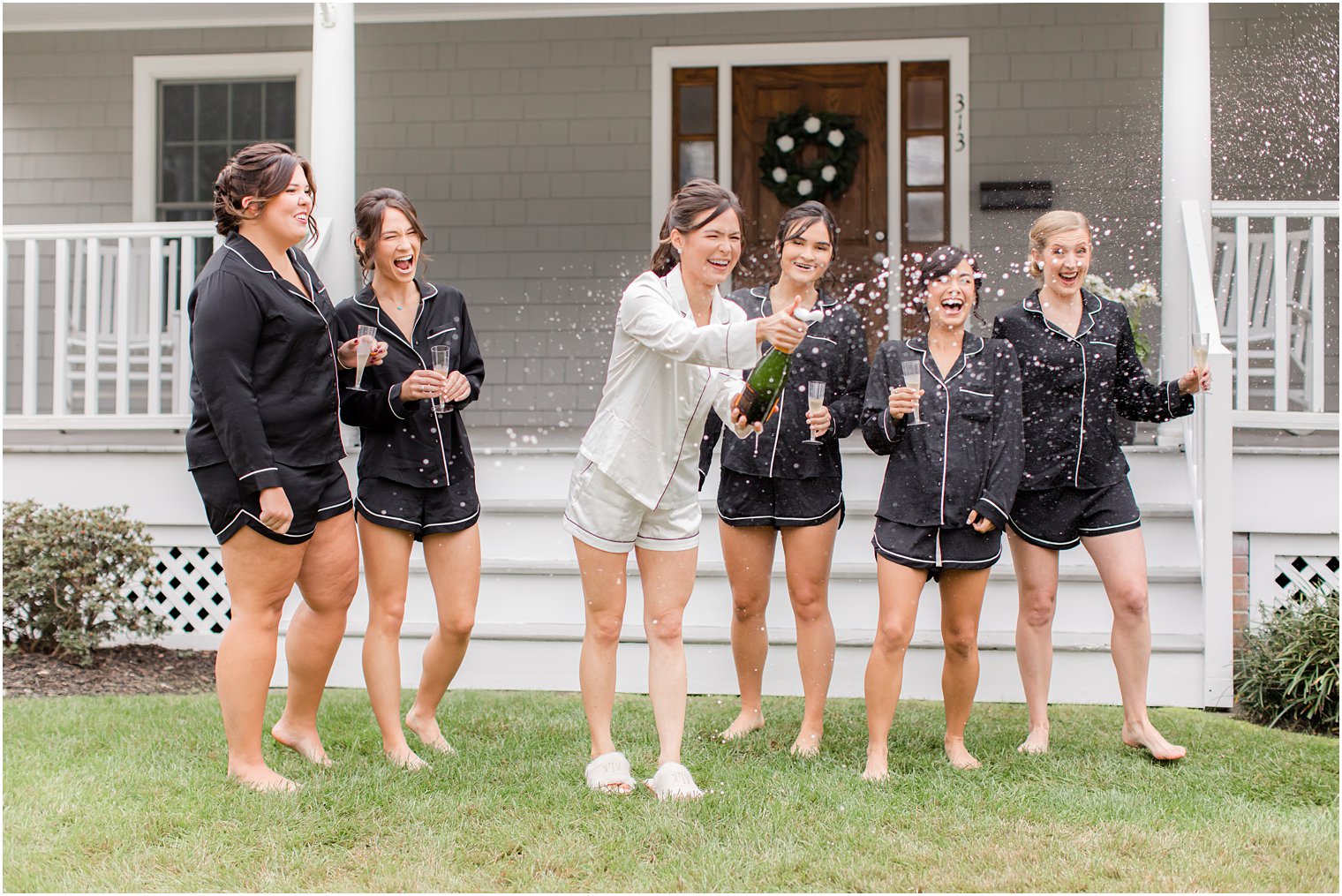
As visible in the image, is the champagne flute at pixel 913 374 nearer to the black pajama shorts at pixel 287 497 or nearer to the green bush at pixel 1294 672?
the black pajama shorts at pixel 287 497

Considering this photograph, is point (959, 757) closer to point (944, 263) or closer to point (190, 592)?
point (944, 263)

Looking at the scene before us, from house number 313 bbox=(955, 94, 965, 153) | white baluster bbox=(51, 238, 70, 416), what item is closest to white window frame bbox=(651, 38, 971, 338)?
house number 313 bbox=(955, 94, 965, 153)

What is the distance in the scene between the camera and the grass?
9.78ft

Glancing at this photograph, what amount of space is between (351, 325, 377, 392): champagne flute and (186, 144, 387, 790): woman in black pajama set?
8cm

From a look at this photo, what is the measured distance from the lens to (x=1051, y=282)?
4.25 metres

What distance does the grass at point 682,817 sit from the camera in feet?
9.78

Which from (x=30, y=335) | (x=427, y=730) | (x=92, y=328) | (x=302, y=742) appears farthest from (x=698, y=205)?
(x=30, y=335)

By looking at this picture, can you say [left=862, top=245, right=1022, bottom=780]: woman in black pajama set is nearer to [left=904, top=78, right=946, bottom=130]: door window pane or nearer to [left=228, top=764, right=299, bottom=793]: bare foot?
[left=228, top=764, right=299, bottom=793]: bare foot

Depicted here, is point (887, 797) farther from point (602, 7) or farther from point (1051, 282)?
point (602, 7)

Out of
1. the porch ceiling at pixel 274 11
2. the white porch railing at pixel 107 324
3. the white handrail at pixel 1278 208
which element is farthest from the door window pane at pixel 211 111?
the white handrail at pixel 1278 208

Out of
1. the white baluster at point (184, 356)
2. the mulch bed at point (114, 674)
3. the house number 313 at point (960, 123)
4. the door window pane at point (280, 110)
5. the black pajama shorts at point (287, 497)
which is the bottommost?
the mulch bed at point (114, 674)

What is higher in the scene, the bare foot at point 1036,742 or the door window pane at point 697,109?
the door window pane at point 697,109

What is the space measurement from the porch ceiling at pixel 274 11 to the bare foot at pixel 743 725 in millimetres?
4855

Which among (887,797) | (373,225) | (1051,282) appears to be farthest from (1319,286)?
(373,225)
